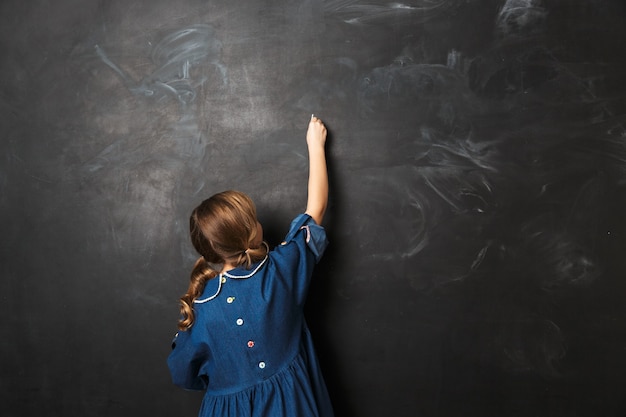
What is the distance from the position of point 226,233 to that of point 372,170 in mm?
620

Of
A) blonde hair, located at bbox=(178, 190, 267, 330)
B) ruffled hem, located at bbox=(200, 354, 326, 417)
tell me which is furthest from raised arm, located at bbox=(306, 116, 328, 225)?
ruffled hem, located at bbox=(200, 354, 326, 417)

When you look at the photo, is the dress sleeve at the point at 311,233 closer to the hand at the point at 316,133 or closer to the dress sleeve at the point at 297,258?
the dress sleeve at the point at 297,258

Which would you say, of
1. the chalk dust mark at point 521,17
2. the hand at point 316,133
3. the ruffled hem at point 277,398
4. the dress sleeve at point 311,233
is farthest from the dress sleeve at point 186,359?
the chalk dust mark at point 521,17

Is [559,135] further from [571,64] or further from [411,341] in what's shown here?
[411,341]

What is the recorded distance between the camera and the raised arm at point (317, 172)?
6.16ft

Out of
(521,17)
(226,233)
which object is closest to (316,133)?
(226,233)

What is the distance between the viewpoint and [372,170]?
198 cm

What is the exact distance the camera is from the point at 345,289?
6.66 ft

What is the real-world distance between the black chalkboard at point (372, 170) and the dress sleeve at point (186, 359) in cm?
36

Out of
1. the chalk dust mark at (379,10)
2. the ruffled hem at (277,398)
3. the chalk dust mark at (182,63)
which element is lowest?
the ruffled hem at (277,398)

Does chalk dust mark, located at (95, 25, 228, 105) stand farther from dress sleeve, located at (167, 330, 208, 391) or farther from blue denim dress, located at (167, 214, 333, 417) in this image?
dress sleeve, located at (167, 330, 208, 391)

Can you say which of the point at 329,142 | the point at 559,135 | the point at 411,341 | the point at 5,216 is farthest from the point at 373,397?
the point at 5,216

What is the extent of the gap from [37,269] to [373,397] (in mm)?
1367

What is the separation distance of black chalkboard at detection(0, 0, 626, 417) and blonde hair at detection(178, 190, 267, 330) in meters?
0.36
